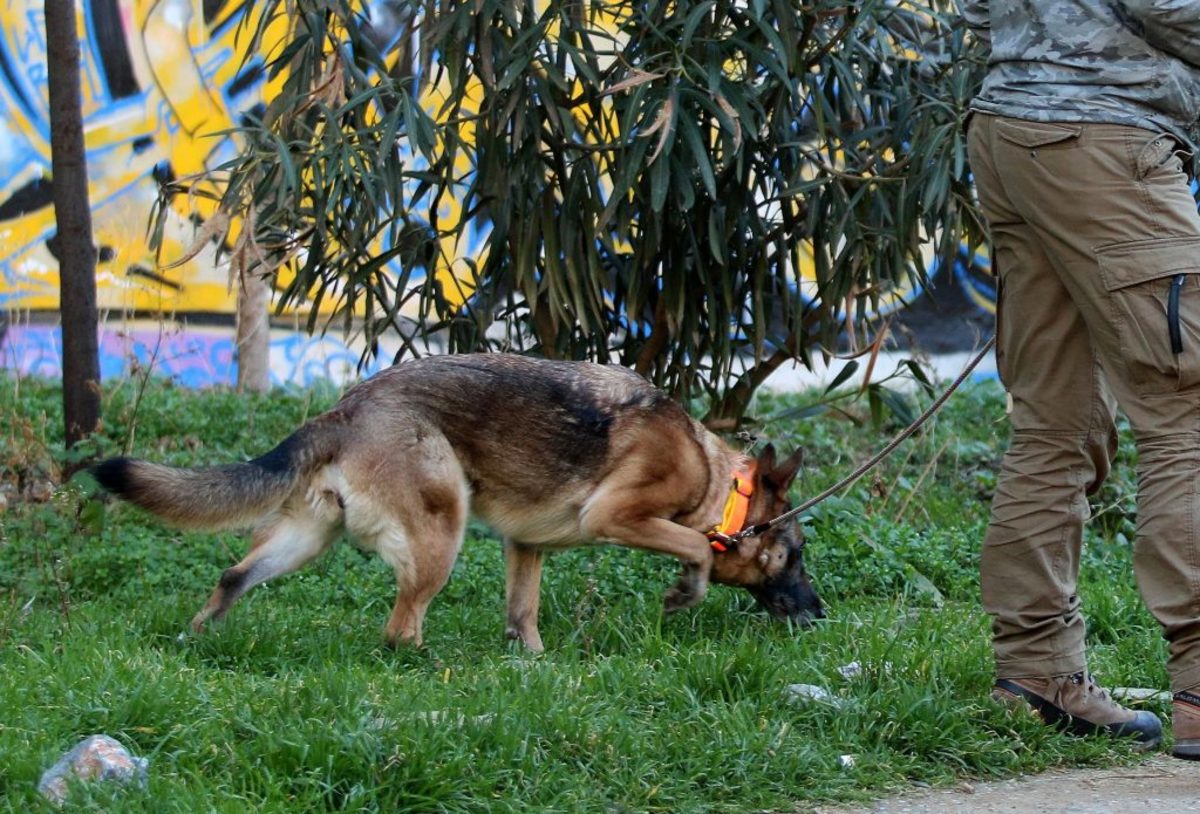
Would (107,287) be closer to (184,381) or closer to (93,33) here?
(184,381)

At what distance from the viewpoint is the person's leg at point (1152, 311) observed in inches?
150

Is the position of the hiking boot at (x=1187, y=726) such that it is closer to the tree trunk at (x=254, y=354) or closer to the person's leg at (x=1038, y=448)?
the person's leg at (x=1038, y=448)

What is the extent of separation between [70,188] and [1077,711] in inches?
218

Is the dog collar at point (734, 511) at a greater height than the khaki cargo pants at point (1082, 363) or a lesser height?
lesser

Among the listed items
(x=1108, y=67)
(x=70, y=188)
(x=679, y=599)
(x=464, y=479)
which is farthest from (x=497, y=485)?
(x=70, y=188)

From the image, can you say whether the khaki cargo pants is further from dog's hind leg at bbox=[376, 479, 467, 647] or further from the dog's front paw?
dog's hind leg at bbox=[376, 479, 467, 647]

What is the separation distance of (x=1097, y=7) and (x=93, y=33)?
1017 centimetres

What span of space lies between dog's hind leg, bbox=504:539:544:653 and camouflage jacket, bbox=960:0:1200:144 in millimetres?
2571

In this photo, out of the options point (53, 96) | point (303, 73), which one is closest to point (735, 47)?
point (303, 73)

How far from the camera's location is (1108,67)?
389 cm

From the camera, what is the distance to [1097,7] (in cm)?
390

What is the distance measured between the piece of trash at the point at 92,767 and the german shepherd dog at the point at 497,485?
4.72ft

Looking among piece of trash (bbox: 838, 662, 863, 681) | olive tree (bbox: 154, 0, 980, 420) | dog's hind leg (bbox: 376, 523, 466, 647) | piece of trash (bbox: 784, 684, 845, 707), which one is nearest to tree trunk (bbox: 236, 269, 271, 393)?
olive tree (bbox: 154, 0, 980, 420)

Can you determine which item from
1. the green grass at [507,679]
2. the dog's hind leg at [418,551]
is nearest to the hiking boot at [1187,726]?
the green grass at [507,679]
